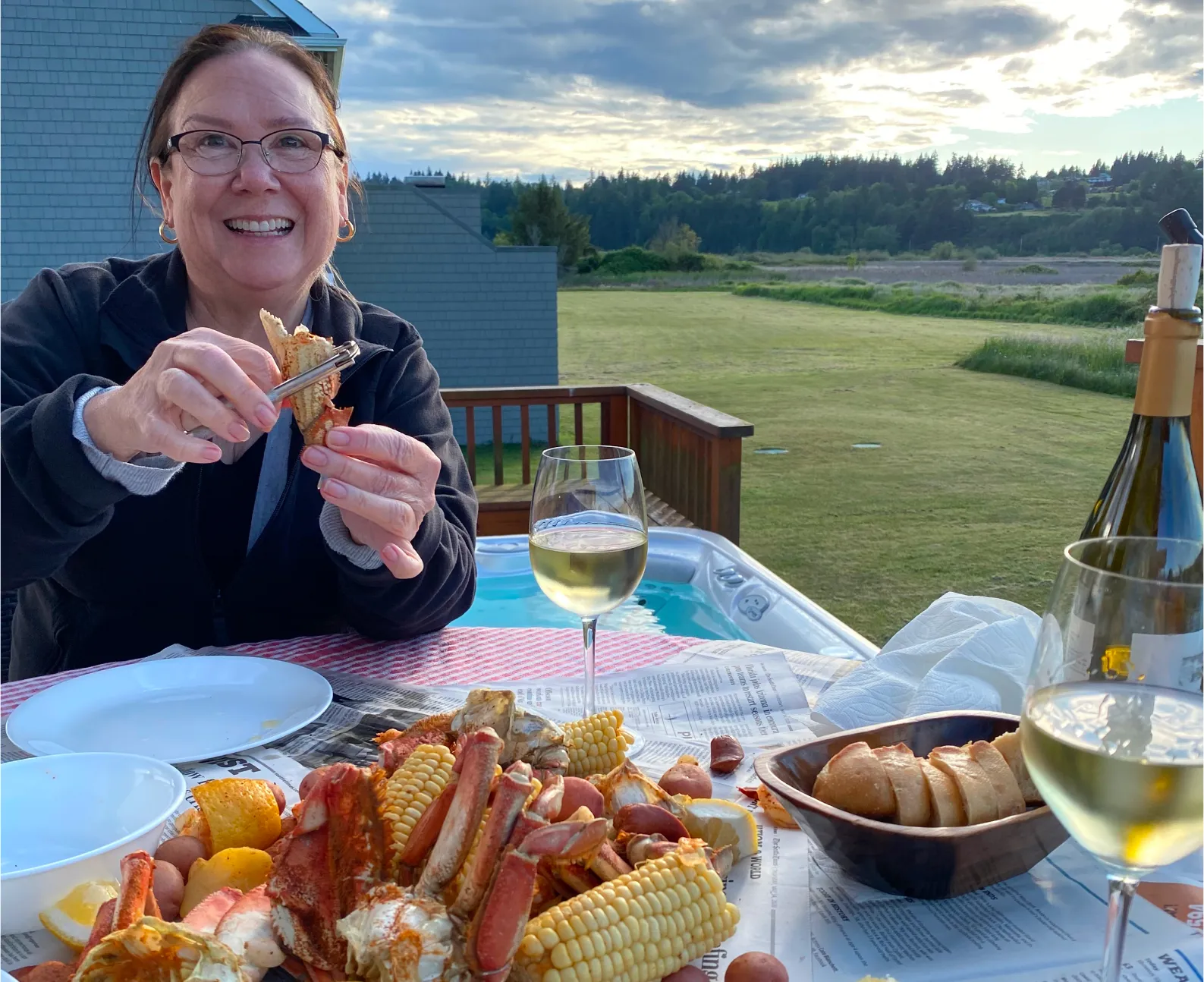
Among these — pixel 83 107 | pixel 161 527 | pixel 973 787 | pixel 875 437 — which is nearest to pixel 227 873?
pixel 973 787

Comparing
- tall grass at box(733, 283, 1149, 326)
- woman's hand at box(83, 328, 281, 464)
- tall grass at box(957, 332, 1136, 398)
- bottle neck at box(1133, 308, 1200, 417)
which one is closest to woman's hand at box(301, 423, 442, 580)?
woman's hand at box(83, 328, 281, 464)

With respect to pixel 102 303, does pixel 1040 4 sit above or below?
above

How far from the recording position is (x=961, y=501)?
10.7 metres

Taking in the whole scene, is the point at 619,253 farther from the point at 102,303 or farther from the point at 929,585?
the point at 102,303

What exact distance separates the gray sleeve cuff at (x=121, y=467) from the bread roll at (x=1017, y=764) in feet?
3.48

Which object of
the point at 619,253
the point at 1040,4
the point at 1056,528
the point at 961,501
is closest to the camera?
the point at 1056,528

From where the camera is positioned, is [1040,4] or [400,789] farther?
[1040,4]

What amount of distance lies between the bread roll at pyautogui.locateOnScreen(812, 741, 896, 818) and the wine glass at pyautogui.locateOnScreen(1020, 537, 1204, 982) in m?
0.19

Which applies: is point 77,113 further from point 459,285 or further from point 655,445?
point 655,445

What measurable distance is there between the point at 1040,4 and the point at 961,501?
26.9 ft

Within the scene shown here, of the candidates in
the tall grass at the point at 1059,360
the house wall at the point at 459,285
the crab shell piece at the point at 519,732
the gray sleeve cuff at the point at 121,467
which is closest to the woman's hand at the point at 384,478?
the gray sleeve cuff at the point at 121,467

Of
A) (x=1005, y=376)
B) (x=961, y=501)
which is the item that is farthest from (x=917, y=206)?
(x=961, y=501)

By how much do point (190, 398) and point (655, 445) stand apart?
4443mm

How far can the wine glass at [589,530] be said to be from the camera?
3.84 feet
